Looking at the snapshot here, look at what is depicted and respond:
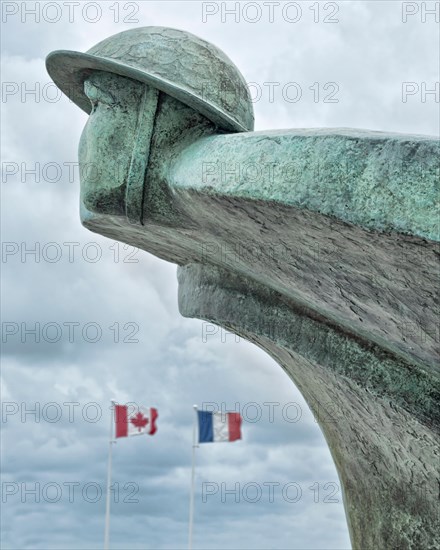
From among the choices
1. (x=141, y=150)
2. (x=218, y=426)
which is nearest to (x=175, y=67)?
(x=141, y=150)

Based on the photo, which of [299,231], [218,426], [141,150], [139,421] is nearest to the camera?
[299,231]

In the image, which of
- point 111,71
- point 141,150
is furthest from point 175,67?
point 141,150

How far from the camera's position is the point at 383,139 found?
2.94 meters

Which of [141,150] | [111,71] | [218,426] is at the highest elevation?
[111,71]

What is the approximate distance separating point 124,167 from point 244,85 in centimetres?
63

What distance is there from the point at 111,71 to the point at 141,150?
12.7 inches

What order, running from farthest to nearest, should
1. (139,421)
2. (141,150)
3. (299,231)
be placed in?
(139,421)
(141,150)
(299,231)

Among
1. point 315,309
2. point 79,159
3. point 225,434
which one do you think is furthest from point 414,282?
point 225,434

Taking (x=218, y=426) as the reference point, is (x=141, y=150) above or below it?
above

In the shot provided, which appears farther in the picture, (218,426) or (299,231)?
(218,426)

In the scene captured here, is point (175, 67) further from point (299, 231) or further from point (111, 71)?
point (299, 231)

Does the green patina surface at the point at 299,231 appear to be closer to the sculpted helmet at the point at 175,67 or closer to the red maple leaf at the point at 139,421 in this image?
the sculpted helmet at the point at 175,67

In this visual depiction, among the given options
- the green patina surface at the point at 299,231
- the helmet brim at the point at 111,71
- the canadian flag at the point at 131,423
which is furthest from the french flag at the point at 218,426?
the helmet brim at the point at 111,71

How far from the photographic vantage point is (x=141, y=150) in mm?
3783
